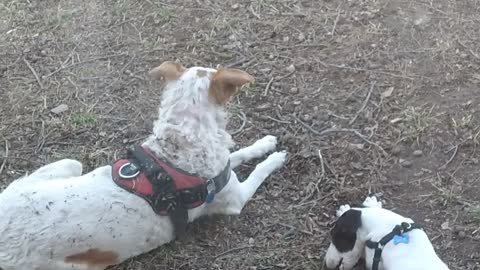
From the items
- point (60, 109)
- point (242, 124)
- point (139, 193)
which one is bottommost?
point (60, 109)

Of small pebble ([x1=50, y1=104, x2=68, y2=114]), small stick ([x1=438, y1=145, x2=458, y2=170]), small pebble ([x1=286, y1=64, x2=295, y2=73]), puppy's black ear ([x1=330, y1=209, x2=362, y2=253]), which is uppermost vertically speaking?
puppy's black ear ([x1=330, y1=209, x2=362, y2=253])

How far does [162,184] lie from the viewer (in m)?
4.89

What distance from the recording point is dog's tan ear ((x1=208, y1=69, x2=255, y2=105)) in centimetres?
487

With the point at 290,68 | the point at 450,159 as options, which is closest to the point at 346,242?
the point at 450,159

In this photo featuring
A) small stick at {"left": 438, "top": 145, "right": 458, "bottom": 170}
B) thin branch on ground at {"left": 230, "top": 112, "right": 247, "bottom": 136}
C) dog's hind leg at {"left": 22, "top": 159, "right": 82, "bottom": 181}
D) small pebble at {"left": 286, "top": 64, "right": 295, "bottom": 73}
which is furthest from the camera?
small pebble at {"left": 286, "top": 64, "right": 295, "bottom": 73}

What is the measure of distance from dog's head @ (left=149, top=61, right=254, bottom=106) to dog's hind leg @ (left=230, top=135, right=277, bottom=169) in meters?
0.71

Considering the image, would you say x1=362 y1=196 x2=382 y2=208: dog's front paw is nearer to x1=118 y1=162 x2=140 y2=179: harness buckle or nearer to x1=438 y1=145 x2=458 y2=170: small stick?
x1=438 y1=145 x2=458 y2=170: small stick

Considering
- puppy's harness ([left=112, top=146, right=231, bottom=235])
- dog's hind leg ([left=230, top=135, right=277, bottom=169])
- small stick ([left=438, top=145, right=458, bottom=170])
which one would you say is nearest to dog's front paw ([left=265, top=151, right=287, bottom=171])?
dog's hind leg ([left=230, top=135, right=277, bottom=169])

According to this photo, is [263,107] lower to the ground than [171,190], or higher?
lower

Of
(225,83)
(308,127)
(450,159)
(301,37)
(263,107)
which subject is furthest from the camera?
(301,37)

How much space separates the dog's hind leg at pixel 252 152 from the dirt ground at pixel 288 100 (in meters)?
0.09

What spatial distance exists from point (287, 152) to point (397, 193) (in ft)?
2.67

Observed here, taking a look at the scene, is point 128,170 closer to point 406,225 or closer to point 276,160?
point 276,160

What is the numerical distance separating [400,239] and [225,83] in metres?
1.34
